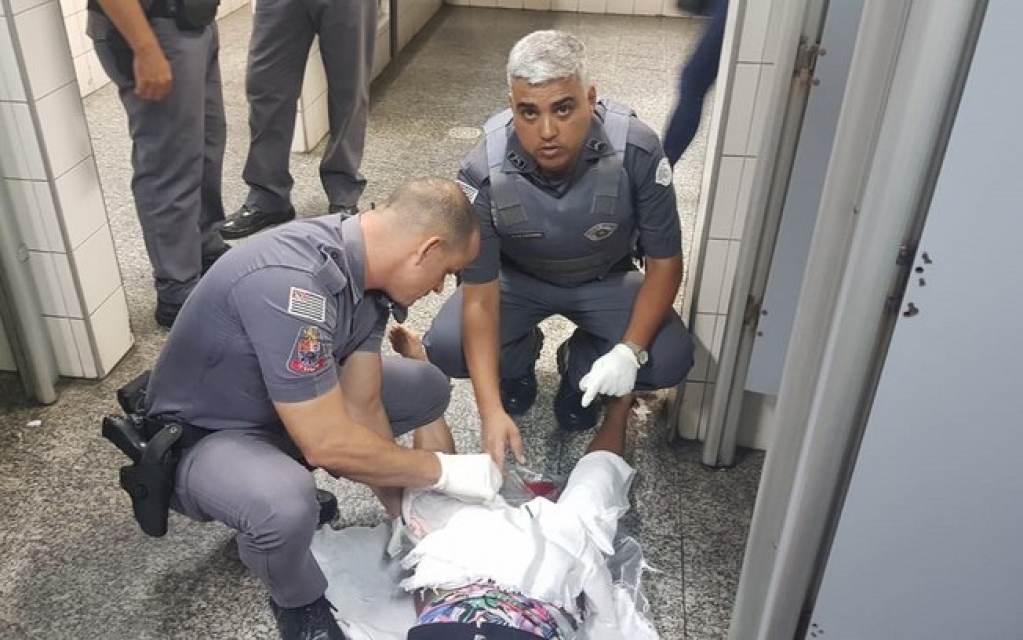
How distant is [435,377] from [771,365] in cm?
68

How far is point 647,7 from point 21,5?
4334 millimetres

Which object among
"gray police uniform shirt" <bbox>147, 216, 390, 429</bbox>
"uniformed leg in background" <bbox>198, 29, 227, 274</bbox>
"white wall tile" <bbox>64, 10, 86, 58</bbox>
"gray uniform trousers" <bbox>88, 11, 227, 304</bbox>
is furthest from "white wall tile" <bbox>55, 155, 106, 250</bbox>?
"white wall tile" <bbox>64, 10, 86, 58</bbox>

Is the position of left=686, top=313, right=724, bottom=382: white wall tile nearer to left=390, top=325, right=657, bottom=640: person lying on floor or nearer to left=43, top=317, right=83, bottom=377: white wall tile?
left=390, top=325, right=657, bottom=640: person lying on floor

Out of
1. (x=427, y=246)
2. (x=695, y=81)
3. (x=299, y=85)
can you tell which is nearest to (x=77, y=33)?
(x=299, y=85)

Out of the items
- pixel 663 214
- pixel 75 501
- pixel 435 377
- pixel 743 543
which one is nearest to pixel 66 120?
pixel 75 501

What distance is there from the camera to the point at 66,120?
2041 millimetres

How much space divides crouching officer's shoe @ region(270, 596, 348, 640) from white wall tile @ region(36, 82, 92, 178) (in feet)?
3.70

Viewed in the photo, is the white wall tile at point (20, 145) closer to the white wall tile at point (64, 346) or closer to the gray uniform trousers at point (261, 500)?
the white wall tile at point (64, 346)

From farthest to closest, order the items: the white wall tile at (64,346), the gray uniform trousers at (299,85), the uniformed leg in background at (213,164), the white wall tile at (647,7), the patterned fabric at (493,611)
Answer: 1. the white wall tile at (647,7)
2. the gray uniform trousers at (299,85)
3. the uniformed leg in background at (213,164)
4. the white wall tile at (64,346)
5. the patterned fabric at (493,611)

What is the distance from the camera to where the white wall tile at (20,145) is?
1933 mm

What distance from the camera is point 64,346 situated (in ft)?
7.29

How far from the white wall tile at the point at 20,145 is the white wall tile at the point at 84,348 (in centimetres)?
37

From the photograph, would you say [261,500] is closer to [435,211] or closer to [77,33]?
[435,211]

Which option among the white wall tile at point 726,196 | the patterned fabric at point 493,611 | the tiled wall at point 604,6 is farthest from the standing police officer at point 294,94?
the tiled wall at point 604,6
